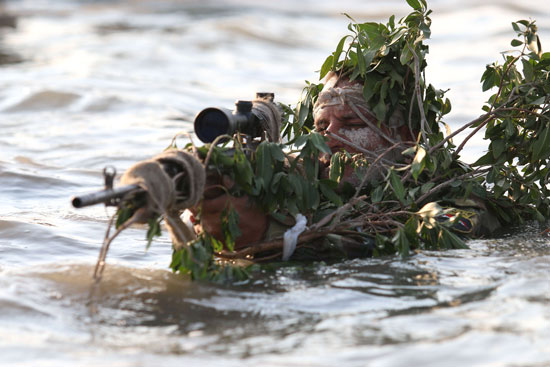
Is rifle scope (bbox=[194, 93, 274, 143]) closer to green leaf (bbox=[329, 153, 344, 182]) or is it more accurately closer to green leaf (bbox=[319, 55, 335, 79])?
green leaf (bbox=[329, 153, 344, 182])

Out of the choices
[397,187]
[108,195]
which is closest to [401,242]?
[397,187]

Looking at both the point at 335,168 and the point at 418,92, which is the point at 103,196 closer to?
the point at 335,168


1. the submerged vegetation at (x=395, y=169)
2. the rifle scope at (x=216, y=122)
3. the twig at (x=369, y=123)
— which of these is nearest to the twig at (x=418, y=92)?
the submerged vegetation at (x=395, y=169)

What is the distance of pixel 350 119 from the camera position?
4543 millimetres

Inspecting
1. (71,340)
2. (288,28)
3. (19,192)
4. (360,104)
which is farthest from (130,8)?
(71,340)

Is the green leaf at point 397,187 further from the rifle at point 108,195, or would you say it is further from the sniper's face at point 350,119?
the rifle at point 108,195

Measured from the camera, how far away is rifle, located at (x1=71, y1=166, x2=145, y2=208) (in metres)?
2.95

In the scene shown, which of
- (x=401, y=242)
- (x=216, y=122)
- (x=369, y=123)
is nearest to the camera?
(x=216, y=122)

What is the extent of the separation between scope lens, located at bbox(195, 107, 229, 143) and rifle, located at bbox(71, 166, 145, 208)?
64 centimetres

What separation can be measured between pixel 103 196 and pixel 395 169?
1.68 m

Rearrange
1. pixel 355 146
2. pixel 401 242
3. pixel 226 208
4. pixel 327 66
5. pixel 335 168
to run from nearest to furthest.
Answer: pixel 226 208 < pixel 401 242 < pixel 335 168 < pixel 355 146 < pixel 327 66

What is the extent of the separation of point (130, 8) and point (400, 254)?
19.7 meters

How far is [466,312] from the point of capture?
3318mm

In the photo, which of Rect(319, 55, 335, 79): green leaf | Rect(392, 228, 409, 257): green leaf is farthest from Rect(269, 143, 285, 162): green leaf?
A: Rect(319, 55, 335, 79): green leaf
